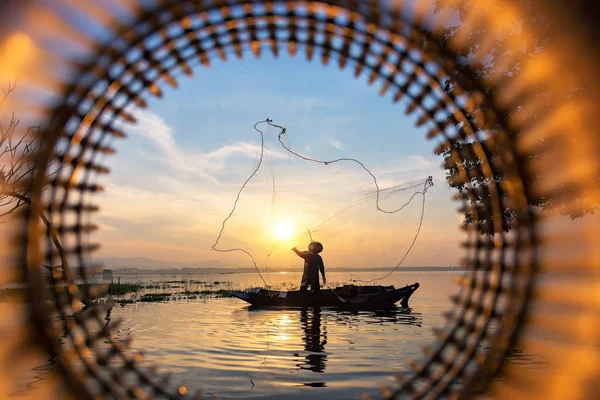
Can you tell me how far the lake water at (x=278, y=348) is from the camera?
23.1 ft

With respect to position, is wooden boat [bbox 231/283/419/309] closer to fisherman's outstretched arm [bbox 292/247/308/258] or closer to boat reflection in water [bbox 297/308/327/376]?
boat reflection in water [bbox 297/308/327/376]

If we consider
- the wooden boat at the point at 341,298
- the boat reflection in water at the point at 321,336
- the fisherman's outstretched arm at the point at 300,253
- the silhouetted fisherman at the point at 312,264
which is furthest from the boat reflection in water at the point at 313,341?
the fisherman's outstretched arm at the point at 300,253

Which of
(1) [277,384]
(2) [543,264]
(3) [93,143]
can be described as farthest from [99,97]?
(1) [277,384]

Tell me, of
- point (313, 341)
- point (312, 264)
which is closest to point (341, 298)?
point (312, 264)

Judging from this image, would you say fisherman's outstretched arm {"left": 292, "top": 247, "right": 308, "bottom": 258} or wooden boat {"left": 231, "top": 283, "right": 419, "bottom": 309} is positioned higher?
fisherman's outstretched arm {"left": 292, "top": 247, "right": 308, "bottom": 258}

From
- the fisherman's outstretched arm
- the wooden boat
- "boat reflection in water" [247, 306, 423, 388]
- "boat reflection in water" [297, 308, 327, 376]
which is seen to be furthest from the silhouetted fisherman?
"boat reflection in water" [297, 308, 327, 376]

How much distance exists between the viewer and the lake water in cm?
705

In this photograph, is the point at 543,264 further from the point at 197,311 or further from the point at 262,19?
the point at 197,311

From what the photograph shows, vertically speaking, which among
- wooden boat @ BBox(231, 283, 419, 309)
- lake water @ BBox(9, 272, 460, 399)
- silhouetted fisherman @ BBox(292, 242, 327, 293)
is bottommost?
lake water @ BBox(9, 272, 460, 399)

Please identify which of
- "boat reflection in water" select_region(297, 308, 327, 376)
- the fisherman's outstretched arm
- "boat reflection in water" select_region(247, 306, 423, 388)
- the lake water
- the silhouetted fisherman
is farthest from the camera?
the silhouetted fisherman

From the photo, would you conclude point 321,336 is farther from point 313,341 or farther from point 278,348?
point 278,348

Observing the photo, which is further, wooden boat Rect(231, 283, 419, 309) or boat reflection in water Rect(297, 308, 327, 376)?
wooden boat Rect(231, 283, 419, 309)

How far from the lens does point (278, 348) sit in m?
10.9

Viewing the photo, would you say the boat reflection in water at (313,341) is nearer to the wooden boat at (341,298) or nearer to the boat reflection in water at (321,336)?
the boat reflection in water at (321,336)
